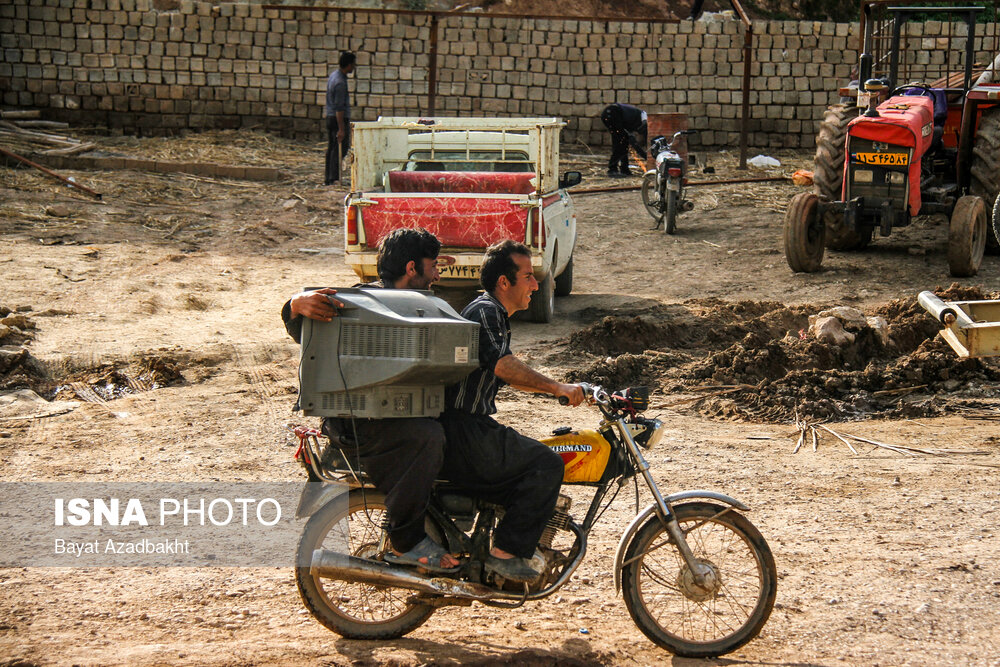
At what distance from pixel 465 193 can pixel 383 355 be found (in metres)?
5.70

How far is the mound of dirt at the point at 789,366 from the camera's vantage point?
694 cm

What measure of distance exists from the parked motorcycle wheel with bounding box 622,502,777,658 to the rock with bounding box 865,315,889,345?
180 inches

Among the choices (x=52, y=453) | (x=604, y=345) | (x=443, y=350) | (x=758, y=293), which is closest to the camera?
(x=443, y=350)

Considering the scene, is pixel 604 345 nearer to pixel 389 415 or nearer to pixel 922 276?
pixel 922 276

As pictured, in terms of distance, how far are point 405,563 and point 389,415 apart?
57 centimetres

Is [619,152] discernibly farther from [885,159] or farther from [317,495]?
[317,495]

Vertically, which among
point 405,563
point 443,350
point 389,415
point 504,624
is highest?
point 443,350

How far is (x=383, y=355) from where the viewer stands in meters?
3.41

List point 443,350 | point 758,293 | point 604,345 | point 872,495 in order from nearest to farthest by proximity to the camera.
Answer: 1. point 443,350
2. point 872,495
3. point 604,345
4. point 758,293

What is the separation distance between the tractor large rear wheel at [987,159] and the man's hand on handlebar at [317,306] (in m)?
9.03

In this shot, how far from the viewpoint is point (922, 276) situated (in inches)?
421

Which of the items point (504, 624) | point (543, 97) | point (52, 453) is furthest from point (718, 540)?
point (543, 97)

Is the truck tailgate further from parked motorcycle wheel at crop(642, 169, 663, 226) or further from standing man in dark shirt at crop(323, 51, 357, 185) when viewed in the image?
standing man in dark shirt at crop(323, 51, 357, 185)

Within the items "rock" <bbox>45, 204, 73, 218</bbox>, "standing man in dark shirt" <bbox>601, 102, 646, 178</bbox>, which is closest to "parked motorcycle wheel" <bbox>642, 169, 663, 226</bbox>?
"standing man in dark shirt" <bbox>601, 102, 646, 178</bbox>
